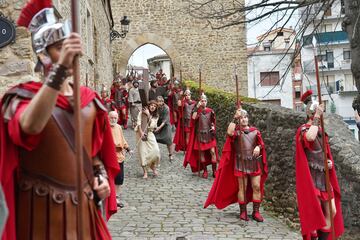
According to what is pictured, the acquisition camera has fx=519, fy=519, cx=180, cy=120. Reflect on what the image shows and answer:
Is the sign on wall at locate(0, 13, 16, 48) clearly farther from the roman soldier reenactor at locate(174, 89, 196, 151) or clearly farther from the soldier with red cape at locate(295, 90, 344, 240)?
the roman soldier reenactor at locate(174, 89, 196, 151)

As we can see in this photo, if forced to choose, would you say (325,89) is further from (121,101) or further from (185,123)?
(185,123)

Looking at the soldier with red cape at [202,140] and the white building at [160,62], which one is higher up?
the white building at [160,62]

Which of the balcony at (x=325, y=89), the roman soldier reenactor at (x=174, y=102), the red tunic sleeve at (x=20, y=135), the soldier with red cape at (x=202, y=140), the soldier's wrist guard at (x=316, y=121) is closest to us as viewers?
the red tunic sleeve at (x=20, y=135)

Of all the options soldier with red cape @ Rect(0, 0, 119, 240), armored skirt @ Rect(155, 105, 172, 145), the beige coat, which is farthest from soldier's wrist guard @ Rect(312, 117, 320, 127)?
armored skirt @ Rect(155, 105, 172, 145)

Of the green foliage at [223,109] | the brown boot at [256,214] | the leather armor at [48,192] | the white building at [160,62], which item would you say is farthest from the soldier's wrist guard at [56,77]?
the white building at [160,62]

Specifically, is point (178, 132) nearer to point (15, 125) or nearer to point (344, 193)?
point (344, 193)

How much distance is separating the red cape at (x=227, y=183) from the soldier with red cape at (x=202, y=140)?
264 centimetres

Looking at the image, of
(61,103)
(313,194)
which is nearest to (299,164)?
(313,194)

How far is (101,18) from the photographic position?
63.5 feet

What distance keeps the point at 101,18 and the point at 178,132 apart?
7941 mm

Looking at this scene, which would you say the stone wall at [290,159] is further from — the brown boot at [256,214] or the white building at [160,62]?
the white building at [160,62]

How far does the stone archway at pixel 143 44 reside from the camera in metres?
28.0

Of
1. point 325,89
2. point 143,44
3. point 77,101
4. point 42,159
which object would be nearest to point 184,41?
point 143,44

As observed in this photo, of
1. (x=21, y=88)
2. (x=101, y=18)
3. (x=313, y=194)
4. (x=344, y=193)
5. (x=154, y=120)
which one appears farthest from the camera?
(x=101, y=18)
